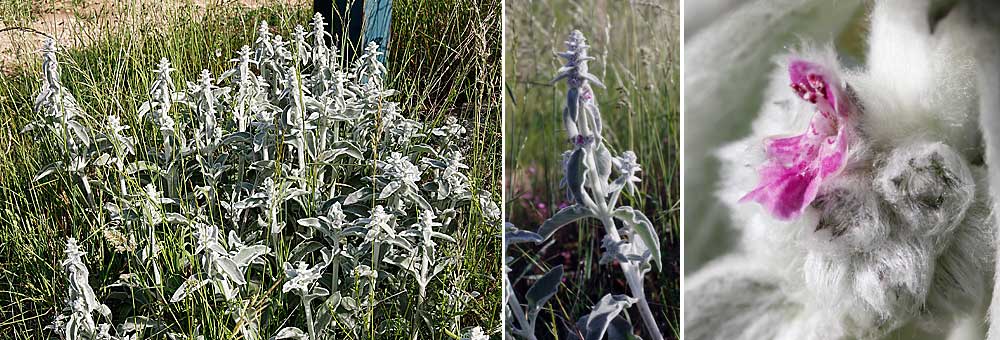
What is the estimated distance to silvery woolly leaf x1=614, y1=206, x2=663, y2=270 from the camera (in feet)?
3.53

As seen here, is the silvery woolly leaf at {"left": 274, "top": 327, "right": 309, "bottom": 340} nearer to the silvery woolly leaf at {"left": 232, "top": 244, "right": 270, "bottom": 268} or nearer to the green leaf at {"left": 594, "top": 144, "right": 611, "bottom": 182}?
the silvery woolly leaf at {"left": 232, "top": 244, "right": 270, "bottom": 268}

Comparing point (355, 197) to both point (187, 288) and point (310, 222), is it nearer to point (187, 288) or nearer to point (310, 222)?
point (310, 222)

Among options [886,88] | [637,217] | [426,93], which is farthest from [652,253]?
[426,93]

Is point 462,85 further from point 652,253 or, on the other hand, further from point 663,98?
point 652,253

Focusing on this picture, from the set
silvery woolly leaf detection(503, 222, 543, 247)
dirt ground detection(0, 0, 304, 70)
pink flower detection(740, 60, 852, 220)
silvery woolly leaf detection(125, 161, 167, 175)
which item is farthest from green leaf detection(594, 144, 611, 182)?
dirt ground detection(0, 0, 304, 70)

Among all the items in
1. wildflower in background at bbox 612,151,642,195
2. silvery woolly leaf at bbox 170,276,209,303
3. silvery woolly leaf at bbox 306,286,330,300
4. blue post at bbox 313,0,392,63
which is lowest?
silvery woolly leaf at bbox 306,286,330,300

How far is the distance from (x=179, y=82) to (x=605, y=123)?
110 centimetres

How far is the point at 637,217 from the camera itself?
109 centimetres

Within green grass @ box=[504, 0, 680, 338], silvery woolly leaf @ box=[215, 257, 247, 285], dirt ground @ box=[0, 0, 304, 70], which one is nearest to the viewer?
green grass @ box=[504, 0, 680, 338]

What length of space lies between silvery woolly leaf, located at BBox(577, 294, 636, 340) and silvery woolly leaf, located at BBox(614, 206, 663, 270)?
0.06m

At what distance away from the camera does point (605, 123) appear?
134cm

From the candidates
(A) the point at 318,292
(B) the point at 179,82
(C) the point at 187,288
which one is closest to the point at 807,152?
(A) the point at 318,292

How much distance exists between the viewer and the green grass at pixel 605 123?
1.20 metres

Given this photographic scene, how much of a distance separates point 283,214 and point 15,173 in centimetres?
60
